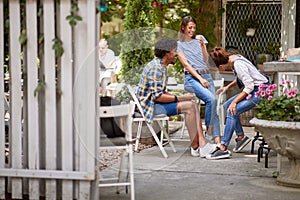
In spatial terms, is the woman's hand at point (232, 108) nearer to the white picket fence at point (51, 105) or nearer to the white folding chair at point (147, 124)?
the white folding chair at point (147, 124)

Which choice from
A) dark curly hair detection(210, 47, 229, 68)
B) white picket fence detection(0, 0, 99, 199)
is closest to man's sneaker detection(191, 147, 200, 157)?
dark curly hair detection(210, 47, 229, 68)

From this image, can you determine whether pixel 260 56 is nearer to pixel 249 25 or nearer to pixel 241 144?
pixel 249 25

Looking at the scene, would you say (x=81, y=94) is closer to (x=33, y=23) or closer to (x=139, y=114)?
(x=33, y=23)

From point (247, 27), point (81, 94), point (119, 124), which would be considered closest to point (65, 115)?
point (81, 94)

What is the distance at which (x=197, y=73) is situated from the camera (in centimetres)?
613

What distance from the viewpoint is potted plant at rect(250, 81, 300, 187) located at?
4.21 m

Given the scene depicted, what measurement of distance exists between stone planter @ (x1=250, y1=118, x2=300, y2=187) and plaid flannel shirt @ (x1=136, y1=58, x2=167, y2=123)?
136 centimetres

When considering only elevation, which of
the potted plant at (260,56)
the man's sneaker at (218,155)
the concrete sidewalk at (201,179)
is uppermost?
the potted plant at (260,56)

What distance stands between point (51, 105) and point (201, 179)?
1649 millimetres

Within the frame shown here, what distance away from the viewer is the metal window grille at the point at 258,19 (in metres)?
9.05

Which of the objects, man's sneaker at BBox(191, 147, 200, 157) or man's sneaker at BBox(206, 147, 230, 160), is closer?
man's sneaker at BBox(206, 147, 230, 160)

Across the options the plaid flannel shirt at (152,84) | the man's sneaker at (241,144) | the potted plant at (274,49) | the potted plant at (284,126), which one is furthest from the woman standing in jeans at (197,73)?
the potted plant at (274,49)

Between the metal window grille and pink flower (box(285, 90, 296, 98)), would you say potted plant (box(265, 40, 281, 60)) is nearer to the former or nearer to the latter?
the metal window grille

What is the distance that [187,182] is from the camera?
184 inches
